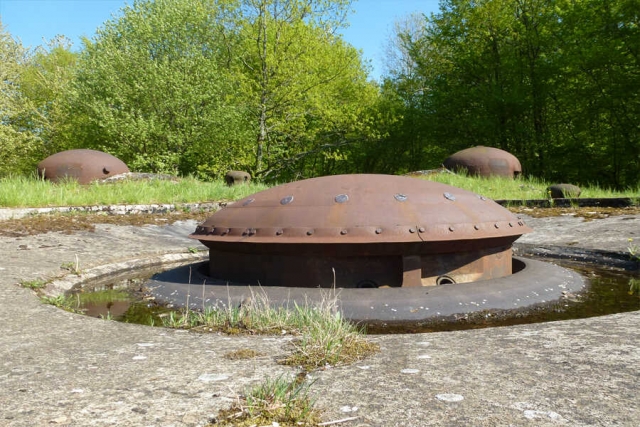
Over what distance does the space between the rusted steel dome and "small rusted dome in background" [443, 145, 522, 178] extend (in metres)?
12.7

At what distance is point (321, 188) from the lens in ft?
15.5

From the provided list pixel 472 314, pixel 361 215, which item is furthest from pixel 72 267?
pixel 472 314

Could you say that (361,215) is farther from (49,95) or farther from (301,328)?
(49,95)

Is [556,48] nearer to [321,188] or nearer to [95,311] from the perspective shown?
[321,188]

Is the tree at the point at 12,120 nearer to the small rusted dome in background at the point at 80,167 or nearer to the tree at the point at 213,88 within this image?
the tree at the point at 213,88

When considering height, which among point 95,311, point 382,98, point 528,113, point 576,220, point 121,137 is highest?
point 382,98

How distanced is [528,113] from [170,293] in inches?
992

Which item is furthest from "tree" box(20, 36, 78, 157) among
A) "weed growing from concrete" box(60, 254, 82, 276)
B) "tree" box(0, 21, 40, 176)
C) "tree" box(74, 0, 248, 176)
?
"weed growing from concrete" box(60, 254, 82, 276)

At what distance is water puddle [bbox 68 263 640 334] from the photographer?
363cm

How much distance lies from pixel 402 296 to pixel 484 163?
14141 millimetres

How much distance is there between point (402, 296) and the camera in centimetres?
388

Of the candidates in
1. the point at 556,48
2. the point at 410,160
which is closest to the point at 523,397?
the point at 556,48

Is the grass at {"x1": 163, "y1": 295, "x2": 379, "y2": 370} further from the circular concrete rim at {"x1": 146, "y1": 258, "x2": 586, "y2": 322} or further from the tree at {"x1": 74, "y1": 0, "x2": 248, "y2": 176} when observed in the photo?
the tree at {"x1": 74, "y1": 0, "x2": 248, "y2": 176}

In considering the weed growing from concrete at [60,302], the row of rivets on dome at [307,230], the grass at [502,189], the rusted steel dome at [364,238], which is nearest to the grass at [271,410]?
the rusted steel dome at [364,238]
